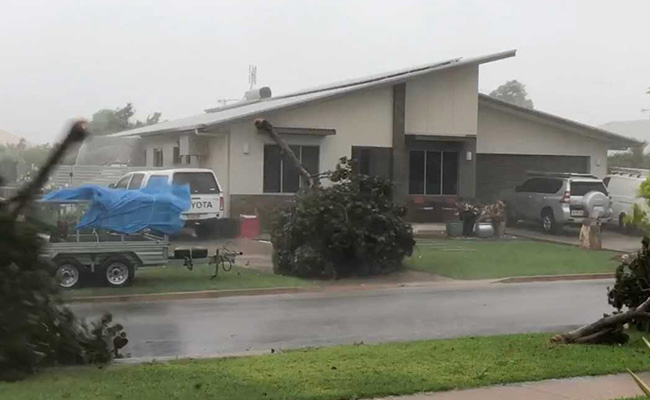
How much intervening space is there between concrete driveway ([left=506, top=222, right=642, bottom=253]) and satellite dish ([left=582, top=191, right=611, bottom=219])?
29.9 inches

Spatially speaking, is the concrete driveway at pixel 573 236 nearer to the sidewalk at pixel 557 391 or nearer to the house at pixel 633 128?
the house at pixel 633 128

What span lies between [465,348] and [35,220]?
4621 mm

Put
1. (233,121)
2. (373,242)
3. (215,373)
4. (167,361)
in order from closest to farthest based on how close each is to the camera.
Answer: (215,373) < (167,361) < (373,242) < (233,121)

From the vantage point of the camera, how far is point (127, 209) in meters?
16.8

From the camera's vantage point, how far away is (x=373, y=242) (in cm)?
1989

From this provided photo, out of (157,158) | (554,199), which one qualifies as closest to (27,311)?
(157,158)

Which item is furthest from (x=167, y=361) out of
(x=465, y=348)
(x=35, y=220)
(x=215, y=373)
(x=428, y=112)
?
(x=428, y=112)

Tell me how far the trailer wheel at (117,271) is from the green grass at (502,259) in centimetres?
658

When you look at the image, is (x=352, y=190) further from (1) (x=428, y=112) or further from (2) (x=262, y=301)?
(1) (x=428, y=112)

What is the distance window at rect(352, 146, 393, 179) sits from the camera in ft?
99.2

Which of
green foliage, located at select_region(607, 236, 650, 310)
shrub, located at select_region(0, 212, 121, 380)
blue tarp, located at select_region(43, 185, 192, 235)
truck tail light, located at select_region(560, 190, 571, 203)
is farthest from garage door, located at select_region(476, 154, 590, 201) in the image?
shrub, located at select_region(0, 212, 121, 380)

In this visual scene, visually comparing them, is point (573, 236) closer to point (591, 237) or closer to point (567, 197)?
point (567, 197)

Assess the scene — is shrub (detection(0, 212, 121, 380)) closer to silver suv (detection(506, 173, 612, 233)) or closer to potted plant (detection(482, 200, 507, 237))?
potted plant (detection(482, 200, 507, 237))

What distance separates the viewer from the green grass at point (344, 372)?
7895mm
